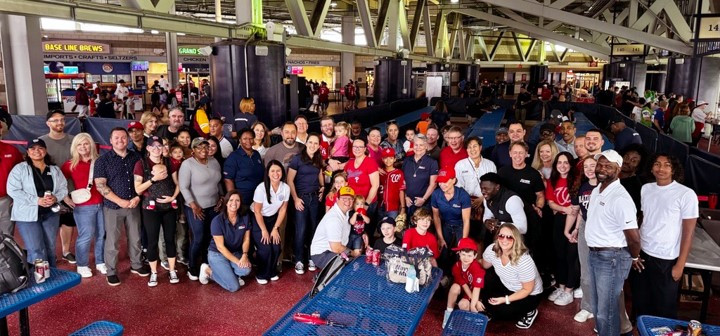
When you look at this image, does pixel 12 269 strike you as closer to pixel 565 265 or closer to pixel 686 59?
pixel 565 265

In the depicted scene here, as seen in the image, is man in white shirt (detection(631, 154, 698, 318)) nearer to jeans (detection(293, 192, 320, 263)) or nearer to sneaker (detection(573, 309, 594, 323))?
sneaker (detection(573, 309, 594, 323))

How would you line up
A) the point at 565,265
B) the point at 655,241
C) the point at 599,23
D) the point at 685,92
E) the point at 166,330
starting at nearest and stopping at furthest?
the point at 655,241 < the point at 166,330 < the point at 565,265 < the point at 685,92 < the point at 599,23

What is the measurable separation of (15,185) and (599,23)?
774 inches

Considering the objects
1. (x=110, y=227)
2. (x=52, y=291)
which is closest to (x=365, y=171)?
(x=110, y=227)

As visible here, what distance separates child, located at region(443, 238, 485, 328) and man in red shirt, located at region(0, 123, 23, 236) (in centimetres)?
438

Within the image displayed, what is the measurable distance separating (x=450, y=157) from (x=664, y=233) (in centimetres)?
268

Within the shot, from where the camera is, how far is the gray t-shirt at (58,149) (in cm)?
593

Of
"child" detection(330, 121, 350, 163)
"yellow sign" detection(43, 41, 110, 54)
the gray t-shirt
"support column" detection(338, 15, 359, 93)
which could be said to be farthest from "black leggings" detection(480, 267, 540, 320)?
"yellow sign" detection(43, 41, 110, 54)

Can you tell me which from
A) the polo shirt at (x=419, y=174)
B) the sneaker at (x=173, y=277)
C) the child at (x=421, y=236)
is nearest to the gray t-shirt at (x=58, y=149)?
the sneaker at (x=173, y=277)

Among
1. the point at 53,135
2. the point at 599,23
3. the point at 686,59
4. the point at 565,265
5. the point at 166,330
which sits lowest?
the point at 166,330

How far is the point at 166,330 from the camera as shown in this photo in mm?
4637

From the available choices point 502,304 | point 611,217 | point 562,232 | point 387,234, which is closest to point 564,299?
point 562,232

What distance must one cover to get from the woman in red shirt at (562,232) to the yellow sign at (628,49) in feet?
66.8

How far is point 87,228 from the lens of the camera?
5609 mm
